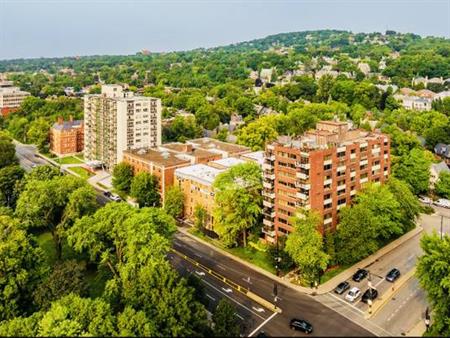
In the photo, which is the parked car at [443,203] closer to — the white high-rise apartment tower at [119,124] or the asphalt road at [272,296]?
the asphalt road at [272,296]

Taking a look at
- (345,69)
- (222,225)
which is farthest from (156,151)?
(345,69)

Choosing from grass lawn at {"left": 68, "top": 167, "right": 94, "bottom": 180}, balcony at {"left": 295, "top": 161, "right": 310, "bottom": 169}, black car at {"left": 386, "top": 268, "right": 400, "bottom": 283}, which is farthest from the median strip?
grass lawn at {"left": 68, "top": 167, "right": 94, "bottom": 180}

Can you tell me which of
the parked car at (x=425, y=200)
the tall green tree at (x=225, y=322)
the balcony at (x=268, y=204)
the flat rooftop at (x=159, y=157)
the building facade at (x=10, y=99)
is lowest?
the tall green tree at (x=225, y=322)

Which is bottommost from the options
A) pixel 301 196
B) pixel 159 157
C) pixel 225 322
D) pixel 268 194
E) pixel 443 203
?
pixel 225 322

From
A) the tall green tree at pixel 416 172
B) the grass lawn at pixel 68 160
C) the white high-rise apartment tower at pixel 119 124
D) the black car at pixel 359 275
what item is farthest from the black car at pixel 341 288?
the grass lawn at pixel 68 160

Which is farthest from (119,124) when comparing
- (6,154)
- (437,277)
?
(437,277)

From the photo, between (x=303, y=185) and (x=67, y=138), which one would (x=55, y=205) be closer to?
(x=303, y=185)
